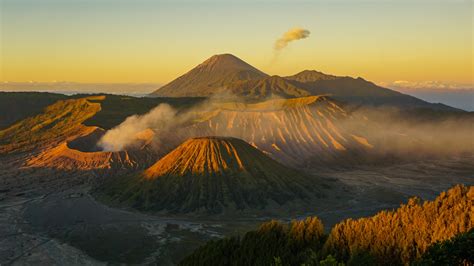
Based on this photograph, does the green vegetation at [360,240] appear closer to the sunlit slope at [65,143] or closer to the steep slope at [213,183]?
the steep slope at [213,183]

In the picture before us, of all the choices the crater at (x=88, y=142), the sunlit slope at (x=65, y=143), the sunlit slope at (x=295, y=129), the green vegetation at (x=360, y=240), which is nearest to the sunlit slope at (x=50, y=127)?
the sunlit slope at (x=65, y=143)

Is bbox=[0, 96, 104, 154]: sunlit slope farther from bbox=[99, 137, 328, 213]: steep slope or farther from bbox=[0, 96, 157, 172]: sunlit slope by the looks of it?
bbox=[99, 137, 328, 213]: steep slope

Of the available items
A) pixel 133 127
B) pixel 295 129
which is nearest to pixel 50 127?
pixel 133 127

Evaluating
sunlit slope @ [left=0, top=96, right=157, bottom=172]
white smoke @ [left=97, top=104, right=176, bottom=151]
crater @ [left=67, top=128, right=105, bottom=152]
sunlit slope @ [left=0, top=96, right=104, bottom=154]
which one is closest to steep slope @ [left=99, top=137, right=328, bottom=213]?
sunlit slope @ [left=0, top=96, right=157, bottom=172]

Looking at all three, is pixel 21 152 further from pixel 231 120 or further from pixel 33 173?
pixel 231 120

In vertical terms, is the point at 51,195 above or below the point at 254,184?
below

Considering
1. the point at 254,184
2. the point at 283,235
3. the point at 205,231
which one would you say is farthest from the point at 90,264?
the point at 254,184
